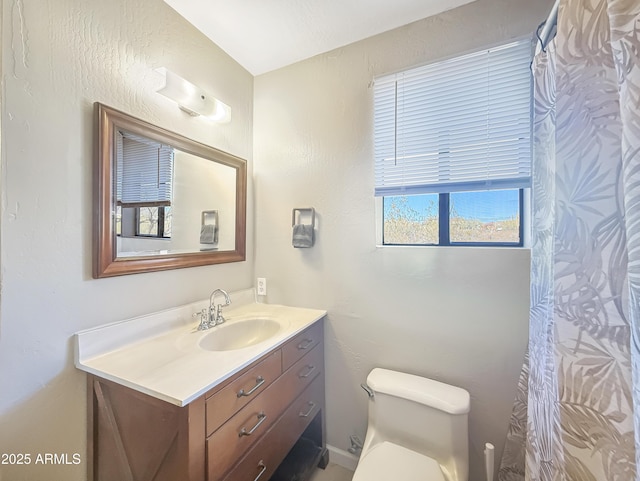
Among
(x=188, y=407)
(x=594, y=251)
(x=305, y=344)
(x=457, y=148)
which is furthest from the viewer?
(x=305, y=344)

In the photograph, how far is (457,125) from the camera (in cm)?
130

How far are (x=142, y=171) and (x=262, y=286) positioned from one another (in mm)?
972

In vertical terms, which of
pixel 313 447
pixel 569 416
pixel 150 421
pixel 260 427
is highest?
pixel 569 416

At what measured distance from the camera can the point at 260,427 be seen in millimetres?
1067

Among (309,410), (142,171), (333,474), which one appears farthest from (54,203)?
(333,474)

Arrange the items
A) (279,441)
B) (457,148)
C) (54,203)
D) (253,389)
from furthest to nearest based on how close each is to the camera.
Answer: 1. (457,148)
2. (279,441)
3. (253,389)
4. (54,203)

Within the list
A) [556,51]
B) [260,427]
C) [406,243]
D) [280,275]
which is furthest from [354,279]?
[556,51]

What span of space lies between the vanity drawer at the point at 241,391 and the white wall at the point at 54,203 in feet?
1.87

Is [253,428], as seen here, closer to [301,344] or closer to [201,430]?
[201,430]

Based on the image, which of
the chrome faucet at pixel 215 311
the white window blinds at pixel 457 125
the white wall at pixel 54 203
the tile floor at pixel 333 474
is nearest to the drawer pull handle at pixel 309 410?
the tile floor at pixel 333 474

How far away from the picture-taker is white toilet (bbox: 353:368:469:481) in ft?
3.51

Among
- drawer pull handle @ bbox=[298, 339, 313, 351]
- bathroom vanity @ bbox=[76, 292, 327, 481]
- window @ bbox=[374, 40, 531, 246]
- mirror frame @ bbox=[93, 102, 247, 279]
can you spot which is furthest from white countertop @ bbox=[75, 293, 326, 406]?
window @ bbox=[374, 40, 531, 246]

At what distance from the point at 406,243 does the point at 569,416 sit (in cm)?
95

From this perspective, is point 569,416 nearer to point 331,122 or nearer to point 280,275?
point 280,275
